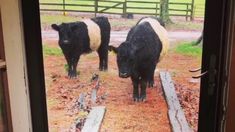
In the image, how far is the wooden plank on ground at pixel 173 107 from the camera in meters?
1.89

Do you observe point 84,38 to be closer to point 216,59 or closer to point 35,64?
point 35,64

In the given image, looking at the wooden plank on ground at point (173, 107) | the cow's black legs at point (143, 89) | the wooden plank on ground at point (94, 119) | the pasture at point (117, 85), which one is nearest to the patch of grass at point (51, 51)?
the pasture at point (117, 85)

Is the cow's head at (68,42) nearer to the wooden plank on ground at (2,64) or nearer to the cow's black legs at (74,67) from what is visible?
the cow's black legs at (74,67)

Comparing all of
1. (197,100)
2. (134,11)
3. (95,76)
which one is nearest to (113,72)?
(95,76)

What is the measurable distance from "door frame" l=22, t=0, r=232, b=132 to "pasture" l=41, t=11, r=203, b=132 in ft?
0.11

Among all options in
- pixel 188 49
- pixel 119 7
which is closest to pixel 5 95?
pixel 119 7

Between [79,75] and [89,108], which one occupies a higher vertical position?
[79,75]

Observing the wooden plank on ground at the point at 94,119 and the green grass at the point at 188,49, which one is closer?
the green grass at the point at 188,49

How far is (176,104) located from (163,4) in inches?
22.2

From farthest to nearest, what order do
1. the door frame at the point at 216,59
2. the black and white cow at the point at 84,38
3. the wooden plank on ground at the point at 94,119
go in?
the wooden plank on ground at the point at 94,119
the black and white cow at the point at 84,38
the door frame at the point at 216,59

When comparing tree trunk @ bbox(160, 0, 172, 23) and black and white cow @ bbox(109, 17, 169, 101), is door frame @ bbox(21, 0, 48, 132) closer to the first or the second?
black and white cow @ bbox(109, 17, 169, 101)

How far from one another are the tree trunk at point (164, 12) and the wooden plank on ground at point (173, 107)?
A: 0.29 m

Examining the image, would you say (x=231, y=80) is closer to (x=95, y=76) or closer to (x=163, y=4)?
(x=163, y=4)

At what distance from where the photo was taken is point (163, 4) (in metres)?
1.80
